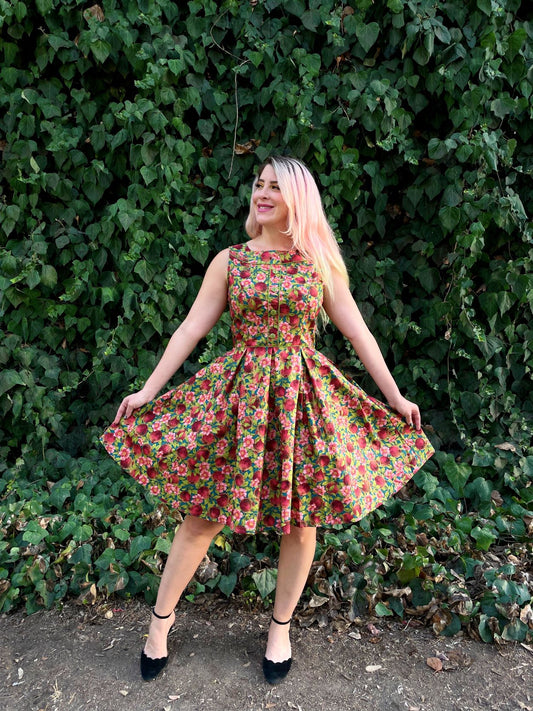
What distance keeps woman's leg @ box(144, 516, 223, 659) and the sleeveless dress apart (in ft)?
0.27

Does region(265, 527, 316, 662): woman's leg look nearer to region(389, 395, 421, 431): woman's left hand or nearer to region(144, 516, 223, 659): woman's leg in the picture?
region(144, 516, 223, 659): woman's leg

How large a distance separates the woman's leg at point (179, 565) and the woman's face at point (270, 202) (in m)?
1.02

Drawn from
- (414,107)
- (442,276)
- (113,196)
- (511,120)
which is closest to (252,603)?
(442,276)

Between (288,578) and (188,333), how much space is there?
2.99 ft

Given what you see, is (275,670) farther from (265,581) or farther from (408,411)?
(408,411)

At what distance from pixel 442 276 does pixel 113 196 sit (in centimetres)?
171

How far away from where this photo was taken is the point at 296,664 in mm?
2262

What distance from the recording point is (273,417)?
198 centimetres

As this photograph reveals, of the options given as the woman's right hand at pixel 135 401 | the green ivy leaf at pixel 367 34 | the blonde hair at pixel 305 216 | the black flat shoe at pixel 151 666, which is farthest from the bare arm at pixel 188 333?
the green ivy leaf at pixel 367 34

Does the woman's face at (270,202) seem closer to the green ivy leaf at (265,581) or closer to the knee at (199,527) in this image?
the knee at (199,527)

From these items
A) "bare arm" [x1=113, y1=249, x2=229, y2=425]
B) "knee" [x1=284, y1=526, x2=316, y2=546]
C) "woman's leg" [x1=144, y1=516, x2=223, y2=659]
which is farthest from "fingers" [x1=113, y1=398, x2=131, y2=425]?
"knee" [x1=284, y1=526, x2=316, y2=546]

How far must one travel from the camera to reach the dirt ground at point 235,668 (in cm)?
208

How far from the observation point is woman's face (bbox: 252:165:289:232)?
2.00 metres

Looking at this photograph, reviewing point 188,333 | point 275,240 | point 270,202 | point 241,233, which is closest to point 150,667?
point 188,333
